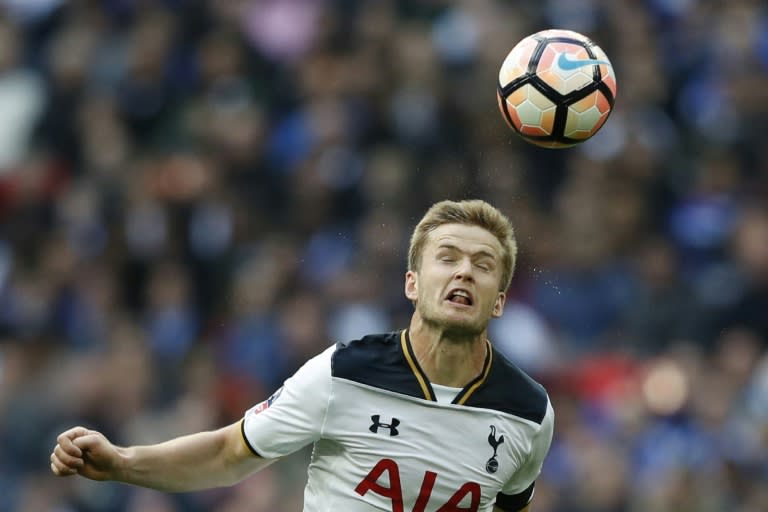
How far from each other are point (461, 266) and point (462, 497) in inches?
33.0

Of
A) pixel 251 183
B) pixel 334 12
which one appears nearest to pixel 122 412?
pixel 251 183

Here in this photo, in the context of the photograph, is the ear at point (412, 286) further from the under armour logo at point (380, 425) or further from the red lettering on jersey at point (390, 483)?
the red lettering on jersey at point (390, 483)

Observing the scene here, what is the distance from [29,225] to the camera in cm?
1095

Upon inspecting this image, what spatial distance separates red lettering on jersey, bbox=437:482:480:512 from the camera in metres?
5.17

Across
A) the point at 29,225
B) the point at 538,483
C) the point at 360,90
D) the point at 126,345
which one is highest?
the point at 360,90

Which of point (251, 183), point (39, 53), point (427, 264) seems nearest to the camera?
point (427, 264)

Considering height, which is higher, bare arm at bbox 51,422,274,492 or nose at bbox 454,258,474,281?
nose at bbox 454,258,474,281

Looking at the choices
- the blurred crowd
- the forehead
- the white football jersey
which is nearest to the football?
the forehead

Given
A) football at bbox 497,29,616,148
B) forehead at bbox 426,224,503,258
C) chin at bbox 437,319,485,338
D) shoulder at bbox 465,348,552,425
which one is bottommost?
shoulder at bbox 465,348,552,425

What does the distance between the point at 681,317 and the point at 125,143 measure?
465cm

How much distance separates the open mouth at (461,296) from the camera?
5.18 metres

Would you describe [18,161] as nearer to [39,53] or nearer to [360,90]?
[39,53]

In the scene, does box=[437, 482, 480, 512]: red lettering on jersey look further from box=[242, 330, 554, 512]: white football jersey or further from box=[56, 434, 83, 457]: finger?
box=[56, 434, 83, 457]: finger

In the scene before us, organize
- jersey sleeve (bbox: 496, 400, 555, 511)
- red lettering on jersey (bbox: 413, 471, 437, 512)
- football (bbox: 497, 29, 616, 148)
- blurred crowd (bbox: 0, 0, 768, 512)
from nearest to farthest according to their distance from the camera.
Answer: red lettering on jersey (bbox: 413, 471, 437, 512) < jersey sleeve (bbox: 496, 400, 555, 511) < football (bbox: 497, 29, 616, 148) < blurred crowd (bbox: 0, 0, 768, 512)
